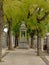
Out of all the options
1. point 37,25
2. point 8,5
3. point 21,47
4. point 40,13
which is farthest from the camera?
point 21,47

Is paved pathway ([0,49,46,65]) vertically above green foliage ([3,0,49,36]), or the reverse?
green foliage ([3,0,49,36])

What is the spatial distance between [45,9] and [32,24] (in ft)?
9.88

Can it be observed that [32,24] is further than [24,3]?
Yes

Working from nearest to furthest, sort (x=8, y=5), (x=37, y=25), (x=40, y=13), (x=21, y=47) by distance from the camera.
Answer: (x=8, y=5)
(x=37, y=25)
(x=40, y=13)
(x=21, y=47)

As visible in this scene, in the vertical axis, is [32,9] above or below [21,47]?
above

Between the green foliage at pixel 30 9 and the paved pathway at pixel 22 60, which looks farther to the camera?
the green foliage at pixel 30 9

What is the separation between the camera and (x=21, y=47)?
5294 cm

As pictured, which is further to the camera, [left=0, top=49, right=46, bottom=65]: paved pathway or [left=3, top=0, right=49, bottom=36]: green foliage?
[left=3, top=0, right=49, bottom=36]: green foliage

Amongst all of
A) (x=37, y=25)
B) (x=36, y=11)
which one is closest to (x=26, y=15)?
(x=36, y=11)

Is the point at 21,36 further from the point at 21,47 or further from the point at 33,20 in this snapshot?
the point at 33,20

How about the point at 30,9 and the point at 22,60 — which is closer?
the point at 22,60

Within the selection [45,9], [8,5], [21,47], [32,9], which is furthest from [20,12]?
[21,47]

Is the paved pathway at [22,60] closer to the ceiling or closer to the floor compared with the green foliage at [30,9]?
closer to the floor

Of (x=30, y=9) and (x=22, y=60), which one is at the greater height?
(x=30, y=9)
